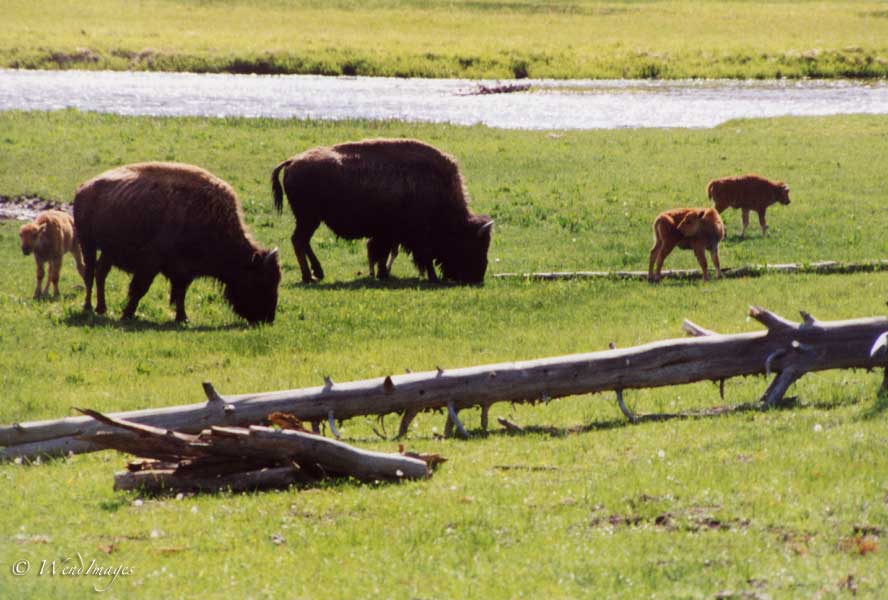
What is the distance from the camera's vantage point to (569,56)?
77.0m

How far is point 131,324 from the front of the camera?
19250 mm

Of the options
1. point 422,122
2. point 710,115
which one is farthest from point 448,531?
point 710,115

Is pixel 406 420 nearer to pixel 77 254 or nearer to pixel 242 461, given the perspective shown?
pixel 242 461

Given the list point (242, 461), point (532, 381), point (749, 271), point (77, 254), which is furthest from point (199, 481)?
point (749, 271)

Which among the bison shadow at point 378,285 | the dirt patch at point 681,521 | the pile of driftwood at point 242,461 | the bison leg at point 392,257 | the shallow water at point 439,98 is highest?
the dirt patch at point 681,521

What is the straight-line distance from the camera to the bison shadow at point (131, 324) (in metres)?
19.0

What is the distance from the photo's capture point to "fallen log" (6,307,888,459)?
12258 millimetres

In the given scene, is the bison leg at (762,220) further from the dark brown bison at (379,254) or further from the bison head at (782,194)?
the dark brown bison at (379,254)

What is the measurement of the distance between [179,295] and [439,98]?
135 ft

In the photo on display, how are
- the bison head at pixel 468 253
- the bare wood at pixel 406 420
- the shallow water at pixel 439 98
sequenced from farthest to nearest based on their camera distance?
the shallow water at pixel 439 98 < the bison head at pixel 468 253 < the bare wood at pixel 406 420

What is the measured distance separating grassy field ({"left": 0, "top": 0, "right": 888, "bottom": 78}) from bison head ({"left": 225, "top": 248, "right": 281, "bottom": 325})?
2148 inches

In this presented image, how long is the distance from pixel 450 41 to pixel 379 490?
246 feet

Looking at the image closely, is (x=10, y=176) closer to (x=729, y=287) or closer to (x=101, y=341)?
(x=101, y=341)

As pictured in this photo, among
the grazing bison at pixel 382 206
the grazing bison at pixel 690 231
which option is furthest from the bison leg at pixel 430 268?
the grazing bison at pixel 690 231
